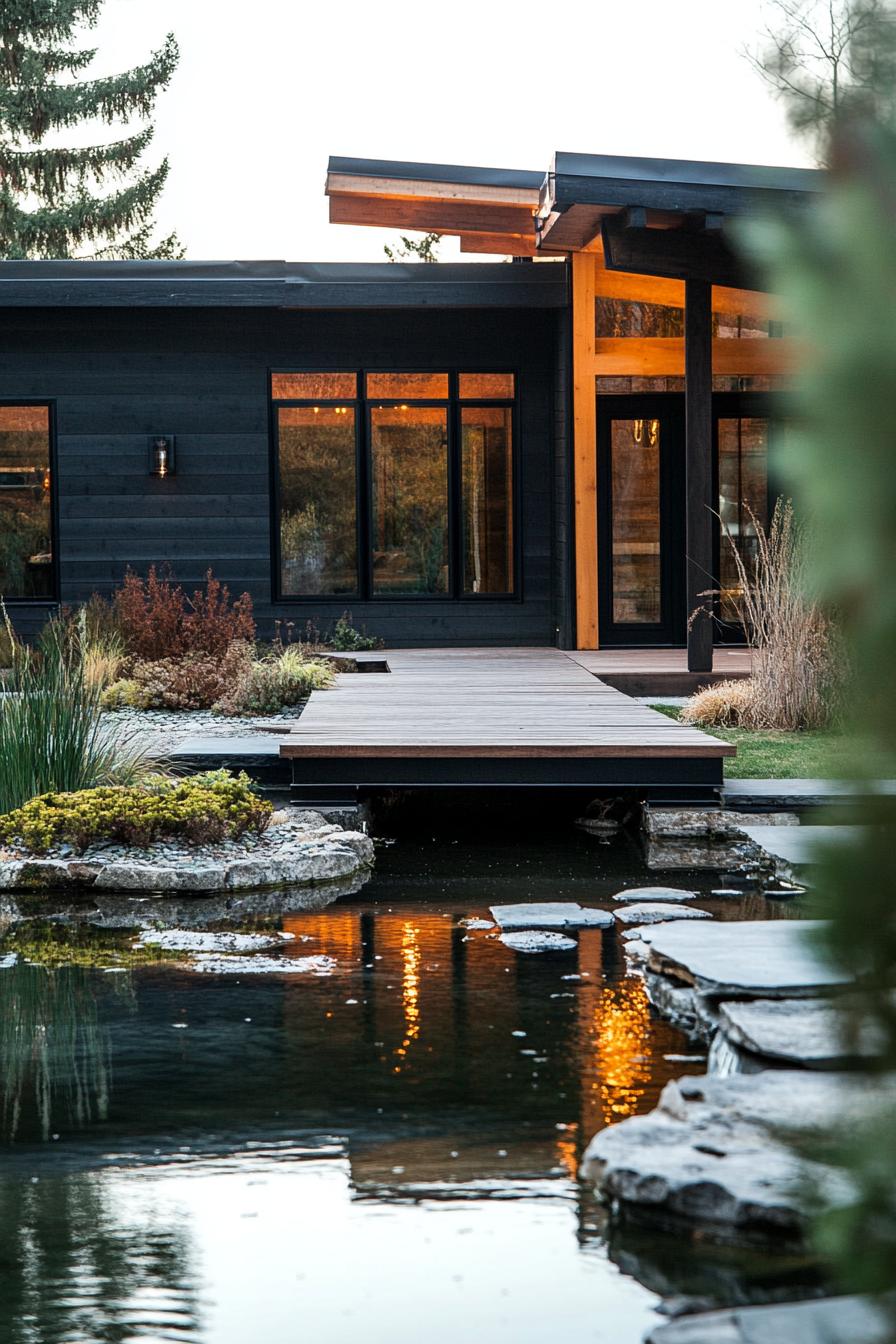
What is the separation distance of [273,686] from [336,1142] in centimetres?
670

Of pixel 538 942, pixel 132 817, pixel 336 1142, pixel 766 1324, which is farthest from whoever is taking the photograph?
pixel 132 817

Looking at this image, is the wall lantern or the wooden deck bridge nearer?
the wooden deck bridge

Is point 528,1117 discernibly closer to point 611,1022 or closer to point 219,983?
point 611,1022

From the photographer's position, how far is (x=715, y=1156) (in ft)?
10.3

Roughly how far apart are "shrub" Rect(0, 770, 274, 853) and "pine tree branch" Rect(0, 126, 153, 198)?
2089 centimetres

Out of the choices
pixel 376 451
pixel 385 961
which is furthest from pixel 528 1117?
pixel 376 451

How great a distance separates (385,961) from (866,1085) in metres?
4.05

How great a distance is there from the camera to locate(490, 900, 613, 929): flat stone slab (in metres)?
5.61

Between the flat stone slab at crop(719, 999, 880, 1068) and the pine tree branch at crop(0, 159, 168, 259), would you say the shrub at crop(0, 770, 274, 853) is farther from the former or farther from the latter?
the pine tree branch at crop(0, 159, 168, 259)

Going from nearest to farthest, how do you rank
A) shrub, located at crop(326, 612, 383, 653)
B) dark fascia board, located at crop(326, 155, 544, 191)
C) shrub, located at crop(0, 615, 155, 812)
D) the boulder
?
the boulder, shrub, located at crop(0, 615, 155, 812), dark fascia board, located at crop(326, 155, 544, 191), shrub, located at crop(326, 612, 383, 653)

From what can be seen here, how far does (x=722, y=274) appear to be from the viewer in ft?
32.8

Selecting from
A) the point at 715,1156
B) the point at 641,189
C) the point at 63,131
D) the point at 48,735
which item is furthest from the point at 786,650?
the point at 63,131

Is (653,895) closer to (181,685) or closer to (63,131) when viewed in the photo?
(181,685)

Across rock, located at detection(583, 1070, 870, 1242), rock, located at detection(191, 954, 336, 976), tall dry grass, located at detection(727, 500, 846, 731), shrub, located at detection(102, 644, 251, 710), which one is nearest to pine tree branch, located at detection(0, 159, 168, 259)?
shrub, located at detection(102, 644, 251, 710)
